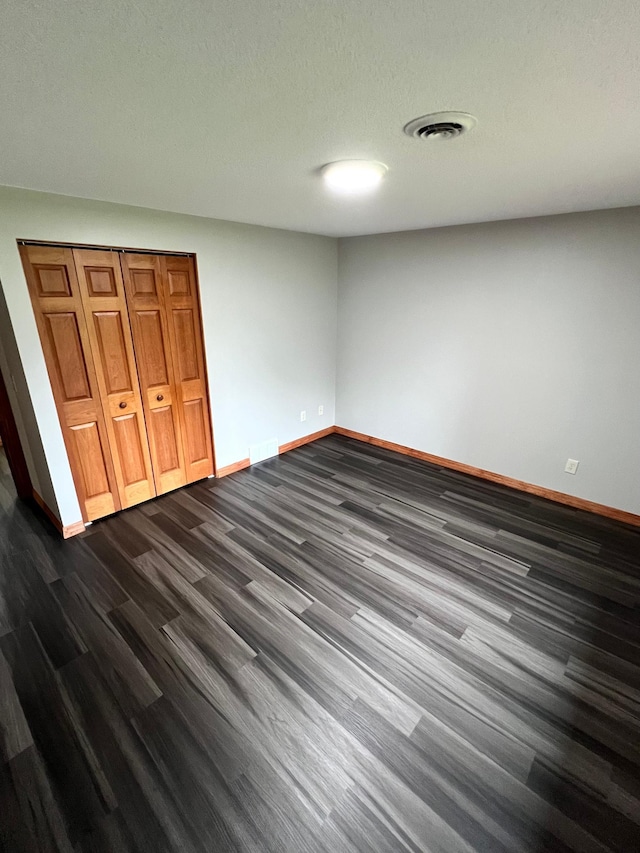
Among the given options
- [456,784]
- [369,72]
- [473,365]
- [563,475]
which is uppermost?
[369,72]

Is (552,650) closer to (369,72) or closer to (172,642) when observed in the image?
(172,642)

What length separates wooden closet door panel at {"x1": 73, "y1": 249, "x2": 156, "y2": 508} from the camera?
250 cm

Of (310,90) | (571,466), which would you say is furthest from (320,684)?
(571,466)

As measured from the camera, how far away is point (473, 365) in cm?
338

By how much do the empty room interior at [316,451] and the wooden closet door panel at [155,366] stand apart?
0.07 ft

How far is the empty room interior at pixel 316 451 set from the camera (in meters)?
0.99

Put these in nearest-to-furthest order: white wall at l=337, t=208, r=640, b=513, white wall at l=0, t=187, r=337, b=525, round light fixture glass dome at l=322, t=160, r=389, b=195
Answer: round light fixture glass dome at l=322, t=160, r=389, b=195 < white wall at l=0, t=187, r=337, b=525 < white wall at l=337, t=208, r=640, b=513

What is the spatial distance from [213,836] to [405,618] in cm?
119

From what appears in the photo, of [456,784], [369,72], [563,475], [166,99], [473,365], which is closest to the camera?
[369,72]

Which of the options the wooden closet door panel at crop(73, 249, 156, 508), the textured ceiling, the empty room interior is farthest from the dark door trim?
the textured ceiling

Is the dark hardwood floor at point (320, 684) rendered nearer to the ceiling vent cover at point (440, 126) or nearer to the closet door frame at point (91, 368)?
the closet door frame at point (91, 368)

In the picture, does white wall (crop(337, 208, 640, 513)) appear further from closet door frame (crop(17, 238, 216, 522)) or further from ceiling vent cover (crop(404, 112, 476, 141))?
ceiling vent cover (crop(404, 112, 476, 141))

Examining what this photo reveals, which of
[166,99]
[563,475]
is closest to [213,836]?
[166,99]

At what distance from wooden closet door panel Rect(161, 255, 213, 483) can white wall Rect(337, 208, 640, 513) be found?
1828 mm
